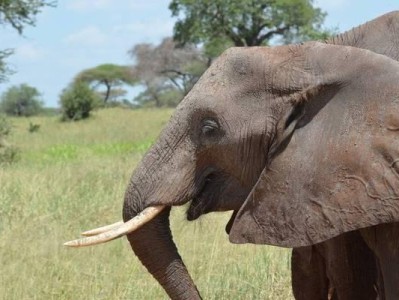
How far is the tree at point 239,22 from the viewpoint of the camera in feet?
106

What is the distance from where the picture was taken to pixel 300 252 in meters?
3.99

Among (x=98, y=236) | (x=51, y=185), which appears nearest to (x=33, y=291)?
(x=98, y=236)

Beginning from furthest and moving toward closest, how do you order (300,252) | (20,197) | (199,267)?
(20,197)
(199,267)
(300,252)

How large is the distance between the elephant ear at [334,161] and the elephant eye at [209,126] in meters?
0.23

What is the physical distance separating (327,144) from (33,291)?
8.39 feet

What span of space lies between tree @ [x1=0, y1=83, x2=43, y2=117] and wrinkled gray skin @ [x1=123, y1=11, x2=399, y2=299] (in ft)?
149

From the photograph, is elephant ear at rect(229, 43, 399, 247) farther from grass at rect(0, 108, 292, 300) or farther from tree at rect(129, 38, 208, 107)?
tree at rect(129, 38, 208, 107)

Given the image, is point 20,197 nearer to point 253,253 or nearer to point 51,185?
point 51,185

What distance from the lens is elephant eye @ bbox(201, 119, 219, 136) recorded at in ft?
10.3

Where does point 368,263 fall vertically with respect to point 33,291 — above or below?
above

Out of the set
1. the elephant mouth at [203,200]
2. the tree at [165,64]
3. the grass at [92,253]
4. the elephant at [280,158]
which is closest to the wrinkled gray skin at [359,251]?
the elephant at [280,158]

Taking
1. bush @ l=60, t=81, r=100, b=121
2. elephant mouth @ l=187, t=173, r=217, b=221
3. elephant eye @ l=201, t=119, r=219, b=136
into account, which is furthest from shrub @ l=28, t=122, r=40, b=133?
elephant eye @ l=201, t=119, r=219, b=136

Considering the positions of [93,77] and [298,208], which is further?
[93,77]

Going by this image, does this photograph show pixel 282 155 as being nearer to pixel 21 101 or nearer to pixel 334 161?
pixel 334 161
